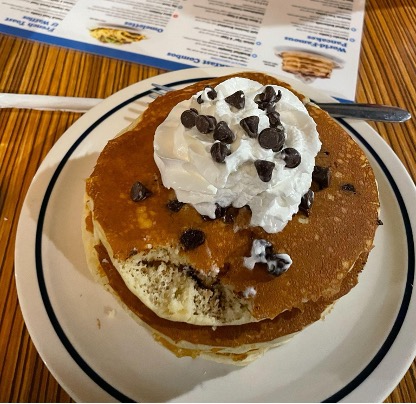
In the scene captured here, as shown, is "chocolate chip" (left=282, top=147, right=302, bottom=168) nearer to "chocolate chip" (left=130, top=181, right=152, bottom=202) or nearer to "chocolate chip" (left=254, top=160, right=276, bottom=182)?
"chocolate chip" (left=254, top=160, right=276, bottom=182)

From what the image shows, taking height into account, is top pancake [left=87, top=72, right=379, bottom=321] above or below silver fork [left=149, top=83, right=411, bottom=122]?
below

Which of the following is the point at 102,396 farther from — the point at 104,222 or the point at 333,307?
the point at 333,307

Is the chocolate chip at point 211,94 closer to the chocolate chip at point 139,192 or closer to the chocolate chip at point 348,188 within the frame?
the chocolate chip at point 139,192

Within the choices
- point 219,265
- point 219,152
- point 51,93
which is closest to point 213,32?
point 51,93

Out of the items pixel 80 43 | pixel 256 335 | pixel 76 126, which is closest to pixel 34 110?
pixel 76 126

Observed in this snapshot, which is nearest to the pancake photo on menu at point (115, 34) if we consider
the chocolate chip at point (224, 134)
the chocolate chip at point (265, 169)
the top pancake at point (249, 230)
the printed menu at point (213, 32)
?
the printed menu at point (213, 32)

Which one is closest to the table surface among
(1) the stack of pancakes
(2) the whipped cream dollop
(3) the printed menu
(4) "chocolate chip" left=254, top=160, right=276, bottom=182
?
(3) the printed menu
